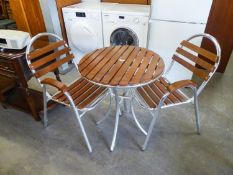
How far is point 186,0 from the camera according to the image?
70.3 inches

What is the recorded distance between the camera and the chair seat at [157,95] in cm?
140

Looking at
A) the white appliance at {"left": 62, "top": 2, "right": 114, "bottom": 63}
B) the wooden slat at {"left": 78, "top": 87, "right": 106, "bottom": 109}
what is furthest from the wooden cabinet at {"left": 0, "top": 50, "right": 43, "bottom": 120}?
the white appliance at {"left": 62, "top": 2, "right": 114, "bottom": 63}

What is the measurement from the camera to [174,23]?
1.95m

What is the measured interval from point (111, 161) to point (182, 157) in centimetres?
58

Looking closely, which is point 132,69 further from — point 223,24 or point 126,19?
point 223,24

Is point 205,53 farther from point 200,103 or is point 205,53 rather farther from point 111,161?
point 111,161

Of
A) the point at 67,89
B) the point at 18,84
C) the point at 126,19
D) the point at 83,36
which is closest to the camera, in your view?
the point at 67,89

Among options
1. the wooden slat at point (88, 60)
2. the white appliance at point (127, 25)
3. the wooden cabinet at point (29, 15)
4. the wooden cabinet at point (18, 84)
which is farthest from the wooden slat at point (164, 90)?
the wooden cabinet at point (29, 15)

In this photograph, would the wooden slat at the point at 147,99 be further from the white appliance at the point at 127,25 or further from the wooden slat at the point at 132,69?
the white appliance at the point at 127,25

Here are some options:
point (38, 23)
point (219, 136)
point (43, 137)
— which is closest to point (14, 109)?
point (43, 137)

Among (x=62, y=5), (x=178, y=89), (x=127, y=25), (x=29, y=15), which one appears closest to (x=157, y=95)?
(x=178, y=89)

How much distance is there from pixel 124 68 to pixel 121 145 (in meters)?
0.70

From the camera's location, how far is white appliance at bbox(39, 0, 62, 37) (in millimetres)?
2262

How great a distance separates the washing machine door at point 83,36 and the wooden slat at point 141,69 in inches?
46.0
